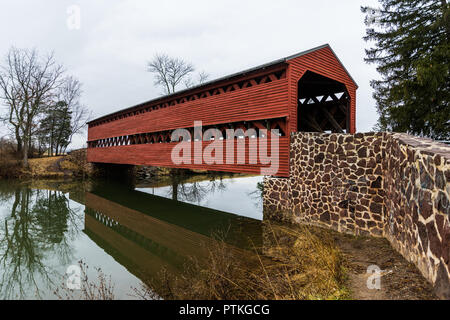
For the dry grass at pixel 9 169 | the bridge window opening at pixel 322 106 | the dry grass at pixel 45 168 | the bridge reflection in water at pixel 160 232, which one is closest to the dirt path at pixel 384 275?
the bridge reflection in water at pixel 160 232

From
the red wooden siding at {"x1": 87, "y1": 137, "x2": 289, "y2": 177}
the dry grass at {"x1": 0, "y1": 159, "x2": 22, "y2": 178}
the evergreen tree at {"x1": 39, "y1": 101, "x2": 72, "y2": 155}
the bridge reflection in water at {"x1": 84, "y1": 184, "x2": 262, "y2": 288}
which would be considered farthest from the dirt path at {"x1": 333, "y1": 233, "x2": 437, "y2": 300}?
the evergreen tree at {"x1": 39, "y1": 101, "x2": 72, "y2": 155}

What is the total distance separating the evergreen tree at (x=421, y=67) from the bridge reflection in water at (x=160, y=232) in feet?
29.5

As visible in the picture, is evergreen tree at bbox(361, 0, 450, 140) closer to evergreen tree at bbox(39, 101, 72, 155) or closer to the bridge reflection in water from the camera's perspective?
the bridge reflection in water

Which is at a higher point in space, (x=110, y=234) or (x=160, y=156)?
(x=160, y=156)

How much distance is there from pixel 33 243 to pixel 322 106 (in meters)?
11.6

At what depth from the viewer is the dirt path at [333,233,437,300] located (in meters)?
2.85

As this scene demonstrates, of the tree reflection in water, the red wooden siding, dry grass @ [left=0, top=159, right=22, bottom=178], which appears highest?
the red wooden siding

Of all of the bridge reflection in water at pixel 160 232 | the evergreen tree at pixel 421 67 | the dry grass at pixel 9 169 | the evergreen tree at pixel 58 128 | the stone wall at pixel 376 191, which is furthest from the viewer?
the evergreen tree at pixel 58 128

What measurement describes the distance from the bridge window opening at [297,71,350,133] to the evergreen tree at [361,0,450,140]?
110 inches

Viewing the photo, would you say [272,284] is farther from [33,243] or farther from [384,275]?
[33,243]

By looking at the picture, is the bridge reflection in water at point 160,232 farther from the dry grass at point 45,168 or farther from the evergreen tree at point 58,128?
the evergreen tree at point 58,128

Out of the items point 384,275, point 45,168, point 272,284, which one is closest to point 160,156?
point 272,284

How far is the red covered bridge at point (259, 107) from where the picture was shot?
26.1 feet

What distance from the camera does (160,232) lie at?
7.46 metres
